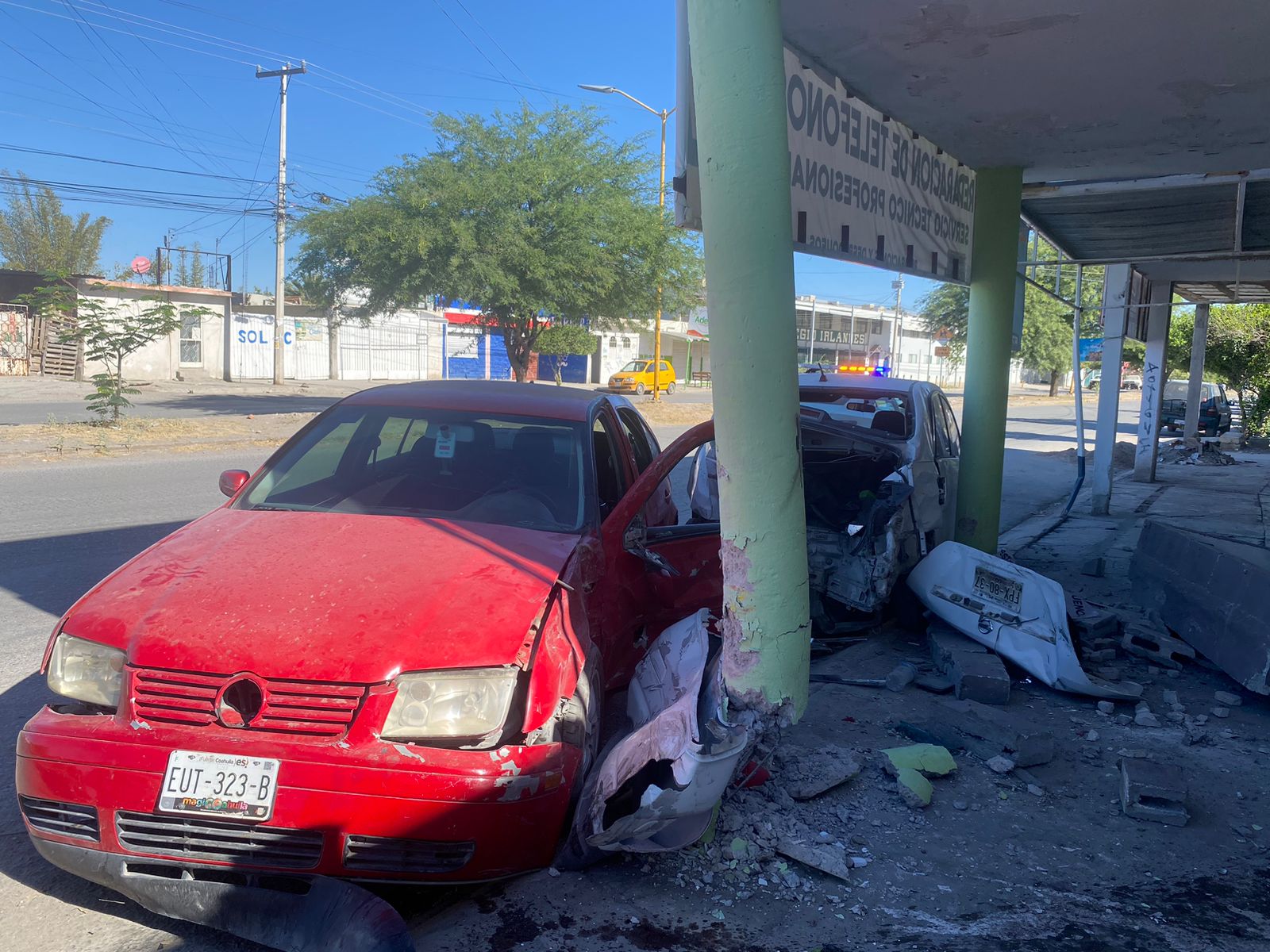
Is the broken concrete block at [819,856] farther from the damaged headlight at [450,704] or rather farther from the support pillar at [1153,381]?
the support pillar at [1153,381]

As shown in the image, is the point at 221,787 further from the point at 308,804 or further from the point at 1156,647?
the point at 1156,647

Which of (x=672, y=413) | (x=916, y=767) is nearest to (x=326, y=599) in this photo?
(x=916, y=767)

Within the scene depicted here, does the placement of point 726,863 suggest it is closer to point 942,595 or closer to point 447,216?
point 942,595

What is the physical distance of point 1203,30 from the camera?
15.5 feet

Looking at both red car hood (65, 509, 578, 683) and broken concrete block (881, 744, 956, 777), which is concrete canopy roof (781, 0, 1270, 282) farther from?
broken concrete block (881, 744, 956, 777)

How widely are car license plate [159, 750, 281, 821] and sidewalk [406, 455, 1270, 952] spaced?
0.66 meters

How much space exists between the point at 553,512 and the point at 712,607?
1151mm

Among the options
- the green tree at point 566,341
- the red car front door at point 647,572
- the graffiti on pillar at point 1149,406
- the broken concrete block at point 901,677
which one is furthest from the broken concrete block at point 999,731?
the green tree at point 566,341

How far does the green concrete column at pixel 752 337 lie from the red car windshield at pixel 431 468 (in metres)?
0.94

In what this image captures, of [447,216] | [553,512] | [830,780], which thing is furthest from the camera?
[447,216]

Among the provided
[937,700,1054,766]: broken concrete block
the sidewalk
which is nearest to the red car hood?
the sidewalk

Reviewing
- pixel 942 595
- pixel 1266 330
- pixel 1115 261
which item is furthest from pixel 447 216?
pixel 1266 330

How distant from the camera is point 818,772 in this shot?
3.90 meters

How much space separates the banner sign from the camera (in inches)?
191
